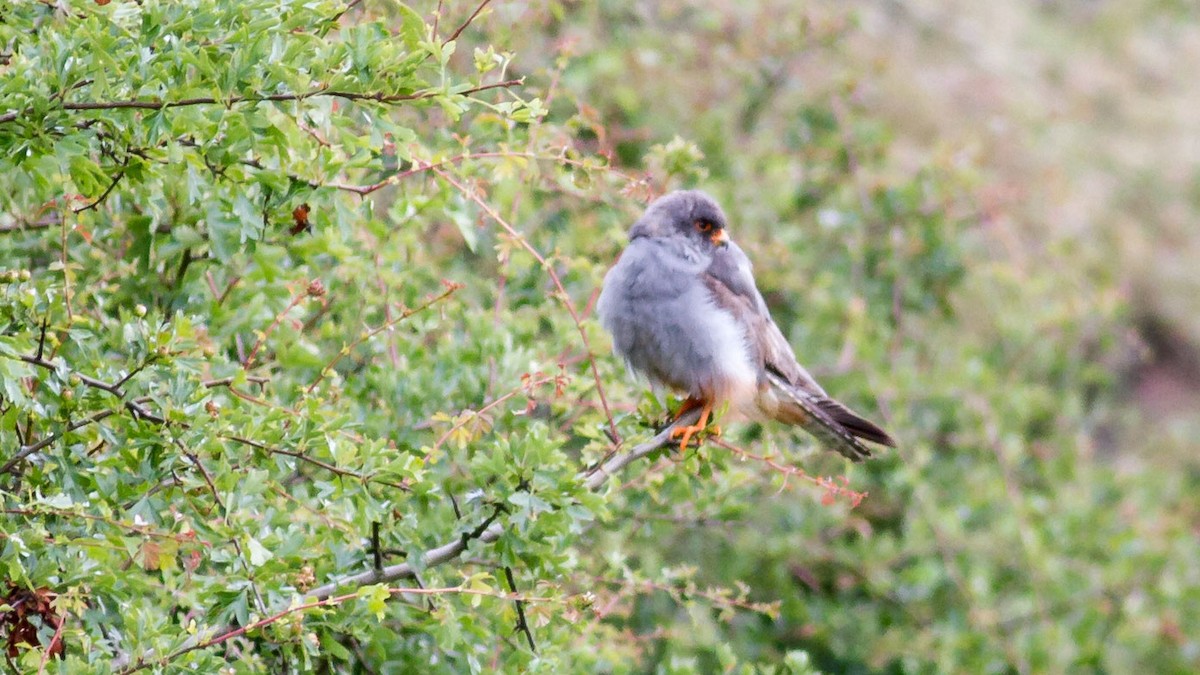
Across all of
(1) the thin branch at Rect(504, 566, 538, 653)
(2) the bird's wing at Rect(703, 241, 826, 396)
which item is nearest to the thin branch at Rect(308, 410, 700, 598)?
(1) the thin branch at Rect(504, 566, 538, 653)

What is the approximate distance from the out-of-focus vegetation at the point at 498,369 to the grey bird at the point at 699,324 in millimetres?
179

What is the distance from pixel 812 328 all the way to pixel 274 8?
5332 millimetres

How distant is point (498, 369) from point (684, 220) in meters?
1.02

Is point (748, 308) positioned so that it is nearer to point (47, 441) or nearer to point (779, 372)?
point (779, 372)

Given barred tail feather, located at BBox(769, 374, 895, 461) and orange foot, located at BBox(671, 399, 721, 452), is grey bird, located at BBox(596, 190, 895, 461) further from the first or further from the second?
orange foot, located at BBox(671, 399, 721, 452)

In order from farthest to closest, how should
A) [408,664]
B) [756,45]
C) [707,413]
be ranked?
[756,45], [707,413], [408,664]

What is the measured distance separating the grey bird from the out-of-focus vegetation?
0.18 metres

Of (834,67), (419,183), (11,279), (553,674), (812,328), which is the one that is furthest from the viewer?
(834,67)

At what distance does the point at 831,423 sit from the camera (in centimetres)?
519

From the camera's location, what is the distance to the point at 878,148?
27.9 feet

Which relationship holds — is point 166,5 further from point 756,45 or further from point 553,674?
point 756,45

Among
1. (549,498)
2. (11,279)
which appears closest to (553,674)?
(549,498)

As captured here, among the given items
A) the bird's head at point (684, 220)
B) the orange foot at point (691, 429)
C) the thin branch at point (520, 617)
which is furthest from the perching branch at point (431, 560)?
the bird's head at point (684, 220)

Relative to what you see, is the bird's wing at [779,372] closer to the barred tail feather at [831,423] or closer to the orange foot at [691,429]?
the barred tail feather at [831,423]
